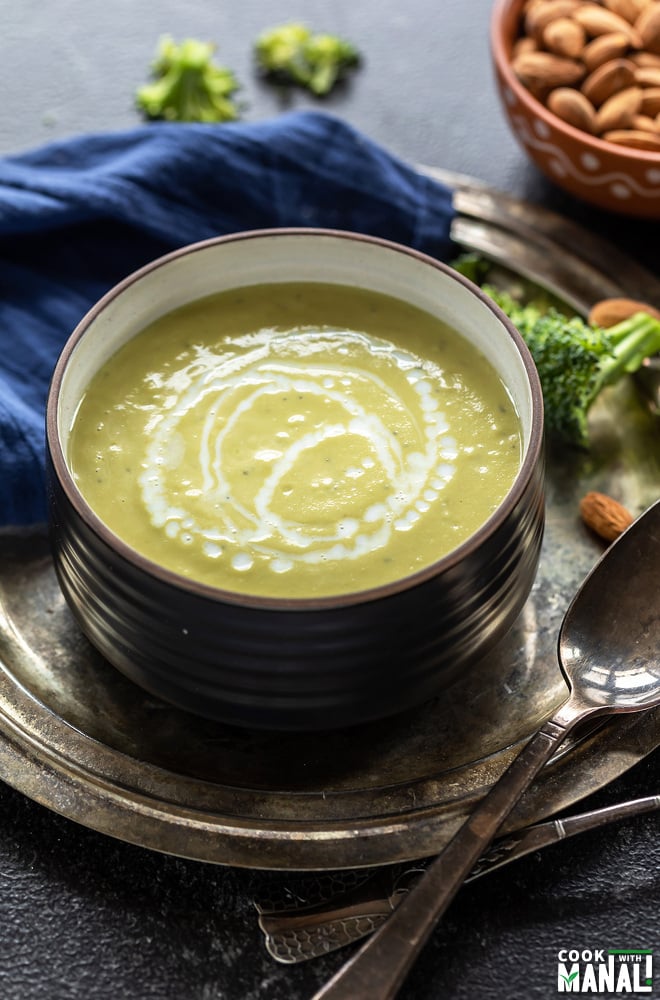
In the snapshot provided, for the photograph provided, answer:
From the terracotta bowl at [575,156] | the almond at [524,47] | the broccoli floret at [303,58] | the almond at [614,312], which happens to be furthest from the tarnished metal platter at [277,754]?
the broccoli floret at [303,58]

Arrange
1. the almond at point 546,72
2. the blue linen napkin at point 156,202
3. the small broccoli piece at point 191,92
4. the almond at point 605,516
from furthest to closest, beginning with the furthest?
the small broccoli piece at point 191,92 → the almond at point 546,72 → the blue linen napkin at point 156,202 → the almond at point 605,516

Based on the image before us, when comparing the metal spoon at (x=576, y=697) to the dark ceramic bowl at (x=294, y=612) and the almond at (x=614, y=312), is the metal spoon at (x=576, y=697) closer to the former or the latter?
the dark ceramic bowl at (x=294, y=612)

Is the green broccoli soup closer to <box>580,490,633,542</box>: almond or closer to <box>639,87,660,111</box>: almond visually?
<box>580,490,633,542</box>: almond

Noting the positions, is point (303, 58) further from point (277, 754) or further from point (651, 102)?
point (277, 754)

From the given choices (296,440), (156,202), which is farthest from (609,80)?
(296,440)

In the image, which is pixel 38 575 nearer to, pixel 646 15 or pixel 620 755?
pixel 620 755

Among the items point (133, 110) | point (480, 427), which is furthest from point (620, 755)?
point (133, 110)

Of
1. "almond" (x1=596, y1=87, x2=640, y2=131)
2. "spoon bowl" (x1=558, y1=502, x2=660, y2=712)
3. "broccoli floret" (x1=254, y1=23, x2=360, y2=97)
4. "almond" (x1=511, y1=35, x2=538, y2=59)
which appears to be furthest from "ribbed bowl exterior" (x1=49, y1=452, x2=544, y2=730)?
"broccoli floret" (x1=254, y1=23, x2=360, y2=97)
